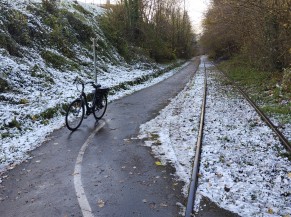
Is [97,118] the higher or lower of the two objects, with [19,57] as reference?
lower

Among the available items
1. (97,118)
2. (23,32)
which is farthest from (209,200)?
(23,32)

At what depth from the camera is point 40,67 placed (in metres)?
14.6

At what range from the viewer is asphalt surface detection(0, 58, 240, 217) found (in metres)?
4.51

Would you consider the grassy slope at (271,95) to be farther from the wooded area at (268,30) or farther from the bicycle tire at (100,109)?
the bicycle tire at (100,109)

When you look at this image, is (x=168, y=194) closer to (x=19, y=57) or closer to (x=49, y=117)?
(x=49, y=117)

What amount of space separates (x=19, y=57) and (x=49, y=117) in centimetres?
561

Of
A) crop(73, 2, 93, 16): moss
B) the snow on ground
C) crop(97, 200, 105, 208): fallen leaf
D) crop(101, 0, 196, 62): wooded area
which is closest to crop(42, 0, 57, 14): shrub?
crop(73, 2, 93, 16): moss

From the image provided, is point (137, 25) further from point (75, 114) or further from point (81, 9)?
point (75, 114)

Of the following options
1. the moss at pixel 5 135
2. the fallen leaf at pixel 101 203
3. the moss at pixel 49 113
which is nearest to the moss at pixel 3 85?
the moss at pixel 49 113

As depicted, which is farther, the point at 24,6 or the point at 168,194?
the point at 24,6

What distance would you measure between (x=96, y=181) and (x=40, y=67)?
10.6 meters

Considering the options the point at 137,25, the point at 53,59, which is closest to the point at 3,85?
the point at 53,59

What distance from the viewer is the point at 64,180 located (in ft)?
18.1

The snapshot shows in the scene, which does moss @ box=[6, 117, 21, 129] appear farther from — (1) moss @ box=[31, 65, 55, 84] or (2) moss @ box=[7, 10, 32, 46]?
(2) moss @ box=[7, 10, 32, 46]
